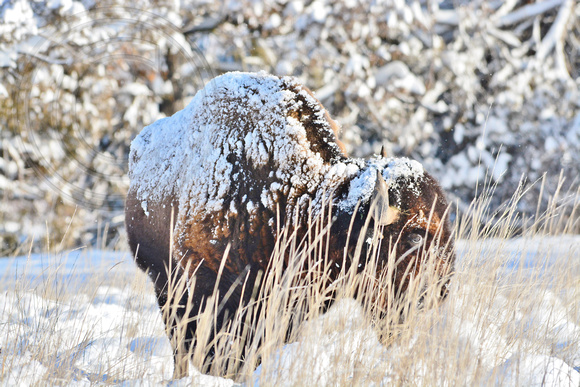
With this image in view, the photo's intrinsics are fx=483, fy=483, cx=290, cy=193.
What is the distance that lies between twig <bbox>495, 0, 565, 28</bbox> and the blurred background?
0.03m

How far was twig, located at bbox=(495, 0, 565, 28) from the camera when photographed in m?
6.50

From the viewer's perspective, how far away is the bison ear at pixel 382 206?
6.61 feet

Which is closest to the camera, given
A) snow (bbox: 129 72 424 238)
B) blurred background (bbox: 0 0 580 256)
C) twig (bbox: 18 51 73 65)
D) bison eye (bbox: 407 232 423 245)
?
bison eye (bbox: 407 232 423 245)

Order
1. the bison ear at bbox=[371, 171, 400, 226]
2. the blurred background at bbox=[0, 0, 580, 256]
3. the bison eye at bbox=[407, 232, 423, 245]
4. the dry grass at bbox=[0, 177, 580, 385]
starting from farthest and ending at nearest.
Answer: the blurred background at bbox=[0, 0, 580, 256]
the bison eye at bbox=[407, 232, 423, 245]
the bison ear at bbox=[371, 171, 400, 226]
the dry grass at bbox=[0, 177, 580, 385]

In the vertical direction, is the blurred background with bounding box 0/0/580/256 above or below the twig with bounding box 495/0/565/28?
below

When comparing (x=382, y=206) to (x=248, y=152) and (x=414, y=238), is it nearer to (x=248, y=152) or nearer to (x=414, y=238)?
(x=414, y=238)

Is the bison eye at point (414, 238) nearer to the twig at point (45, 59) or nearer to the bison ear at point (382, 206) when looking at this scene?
the bison ear at point (382, 206)

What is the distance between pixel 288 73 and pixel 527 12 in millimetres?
3467

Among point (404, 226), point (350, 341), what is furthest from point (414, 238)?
point (350, 341)

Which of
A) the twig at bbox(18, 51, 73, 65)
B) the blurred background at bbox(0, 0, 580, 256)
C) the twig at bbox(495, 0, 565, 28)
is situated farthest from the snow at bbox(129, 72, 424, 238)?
the twig at bbox(495, 0, 565, 28)

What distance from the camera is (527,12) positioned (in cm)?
651

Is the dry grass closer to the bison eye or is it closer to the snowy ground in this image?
the snowy ground

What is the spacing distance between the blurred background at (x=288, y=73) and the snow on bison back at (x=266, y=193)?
8.94 ft

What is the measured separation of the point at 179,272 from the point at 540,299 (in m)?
1.82
